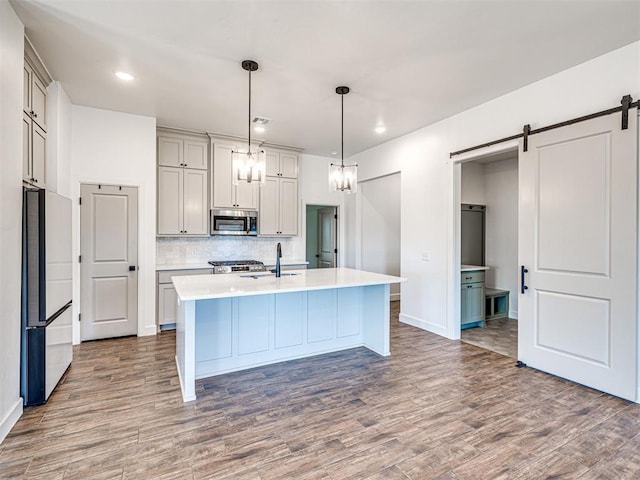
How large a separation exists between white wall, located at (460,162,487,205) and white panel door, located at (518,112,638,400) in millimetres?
2270

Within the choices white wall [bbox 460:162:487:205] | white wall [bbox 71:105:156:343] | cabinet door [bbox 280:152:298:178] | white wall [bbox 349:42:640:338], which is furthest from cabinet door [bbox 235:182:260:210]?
white wall [bbox 460:162:487:205]

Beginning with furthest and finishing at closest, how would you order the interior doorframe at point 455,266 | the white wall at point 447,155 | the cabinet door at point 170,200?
the cabinet door at point 170,200 → the interior doorframe at point 455,266 → the white wall at point 447,155

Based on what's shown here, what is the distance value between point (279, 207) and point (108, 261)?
8.68ft

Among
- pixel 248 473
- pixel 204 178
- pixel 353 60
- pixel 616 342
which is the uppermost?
pixel 353 60

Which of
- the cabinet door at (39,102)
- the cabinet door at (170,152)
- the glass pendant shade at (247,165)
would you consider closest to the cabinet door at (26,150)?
the cabinet door at (39,102)

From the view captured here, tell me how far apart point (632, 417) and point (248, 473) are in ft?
9.08

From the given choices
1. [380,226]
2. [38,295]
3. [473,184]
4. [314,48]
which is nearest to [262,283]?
[38,295]

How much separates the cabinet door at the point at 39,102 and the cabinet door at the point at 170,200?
1.59m

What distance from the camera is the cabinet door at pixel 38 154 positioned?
2.98 meters

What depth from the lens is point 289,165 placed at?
587cm

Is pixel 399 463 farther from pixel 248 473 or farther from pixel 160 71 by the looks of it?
pixel 160 71

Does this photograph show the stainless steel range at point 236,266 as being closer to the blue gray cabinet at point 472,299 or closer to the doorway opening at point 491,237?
the blue gray cabinet at point 472,299

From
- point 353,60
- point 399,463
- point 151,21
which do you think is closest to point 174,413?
point 399,463

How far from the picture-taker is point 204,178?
513cm
